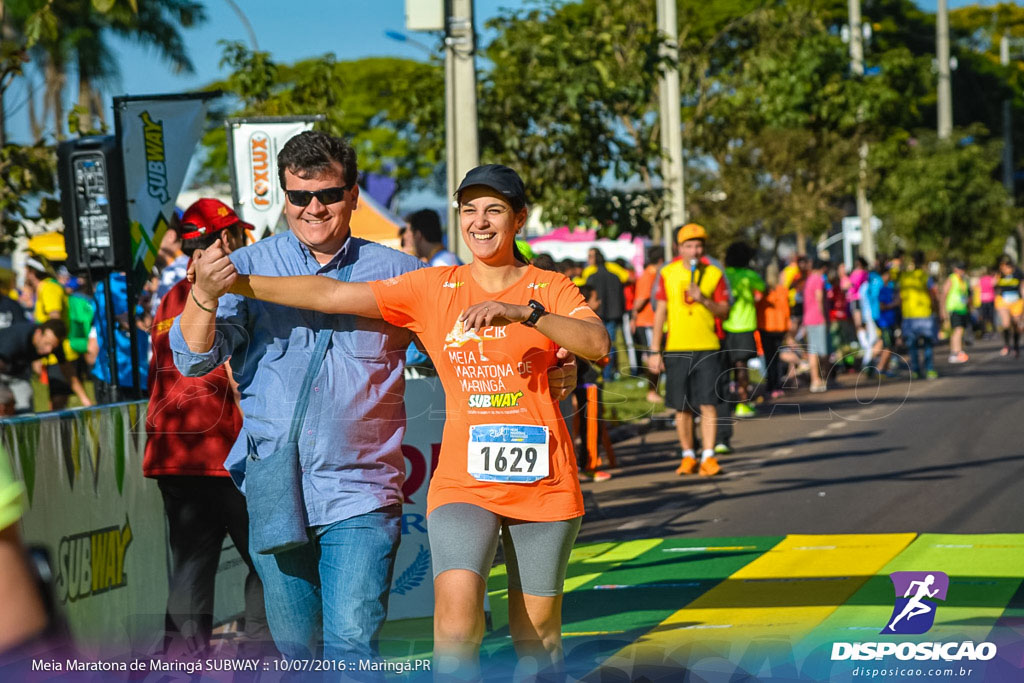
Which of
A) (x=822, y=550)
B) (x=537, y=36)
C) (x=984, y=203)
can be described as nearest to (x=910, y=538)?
(x=822, y=550)

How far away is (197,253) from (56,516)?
184 cm

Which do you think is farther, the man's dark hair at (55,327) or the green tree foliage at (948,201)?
the green tree foliage at (948,201)

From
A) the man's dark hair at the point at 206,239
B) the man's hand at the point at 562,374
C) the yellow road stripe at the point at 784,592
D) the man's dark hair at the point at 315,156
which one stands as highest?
the man's dark hair at the point at 315,156

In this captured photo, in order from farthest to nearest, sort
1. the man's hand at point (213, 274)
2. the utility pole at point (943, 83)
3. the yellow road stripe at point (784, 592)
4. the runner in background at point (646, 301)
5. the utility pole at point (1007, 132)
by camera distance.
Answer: the utility pole at point (1007, 132)
the utility pole at point (943, 83)
the runner in background at point (646, 301)
the yellow road stripe at point (784, 592)
the man's hand at point (213, 274)

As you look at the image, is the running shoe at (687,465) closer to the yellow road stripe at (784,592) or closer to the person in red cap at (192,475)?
the yellow road stripe at (784,592)

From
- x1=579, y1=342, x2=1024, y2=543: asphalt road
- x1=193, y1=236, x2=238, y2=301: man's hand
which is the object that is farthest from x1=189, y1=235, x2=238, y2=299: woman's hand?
x1=579, y1=342, x2=1024, y2=543: asphalt road

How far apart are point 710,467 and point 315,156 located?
799 cm

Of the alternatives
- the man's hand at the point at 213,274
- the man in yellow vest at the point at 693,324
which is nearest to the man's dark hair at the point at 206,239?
the man's hand at the point at 213,274

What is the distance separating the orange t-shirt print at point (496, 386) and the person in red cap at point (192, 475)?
4.55 ft

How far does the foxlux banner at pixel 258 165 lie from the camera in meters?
9.59

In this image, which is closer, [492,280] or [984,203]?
[492,280]

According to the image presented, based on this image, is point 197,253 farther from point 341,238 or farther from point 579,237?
point 579,237

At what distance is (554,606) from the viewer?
427cm

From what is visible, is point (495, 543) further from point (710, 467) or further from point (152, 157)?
point (710, 467)
